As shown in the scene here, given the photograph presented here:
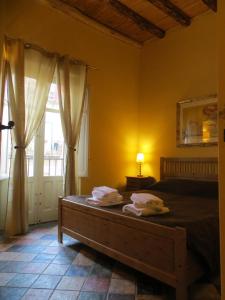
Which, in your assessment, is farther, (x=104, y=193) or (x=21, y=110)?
(x=21, y=110)

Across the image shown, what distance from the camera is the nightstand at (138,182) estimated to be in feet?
14.8

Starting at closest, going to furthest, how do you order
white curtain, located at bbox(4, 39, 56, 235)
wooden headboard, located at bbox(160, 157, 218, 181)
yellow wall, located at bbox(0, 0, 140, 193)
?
1. white curtain, located at bbox(4, 39, 56, 235)
2. yellow wall, located at bbox(0, 0, 140, 193)
3. wooden headboard, located at bbox(160, 157, 218, 181)

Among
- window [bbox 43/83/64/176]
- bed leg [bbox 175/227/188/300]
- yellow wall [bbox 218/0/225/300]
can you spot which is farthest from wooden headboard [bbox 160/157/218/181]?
A: yellow wall [bbox 218/0/225/300]

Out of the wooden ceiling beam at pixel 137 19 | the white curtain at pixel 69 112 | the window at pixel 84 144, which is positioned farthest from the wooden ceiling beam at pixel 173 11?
the window at pixel 84 144

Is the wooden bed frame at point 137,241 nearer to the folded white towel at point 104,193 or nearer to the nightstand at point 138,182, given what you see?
the folded white towel at point 104,193

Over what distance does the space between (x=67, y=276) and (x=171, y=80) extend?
12.5 ft

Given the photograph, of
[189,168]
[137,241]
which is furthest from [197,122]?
[137,241]

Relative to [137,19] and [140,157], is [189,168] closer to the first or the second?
[140,157]

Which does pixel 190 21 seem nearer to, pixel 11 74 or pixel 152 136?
pixel 152 136

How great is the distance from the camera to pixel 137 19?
14.4 ft

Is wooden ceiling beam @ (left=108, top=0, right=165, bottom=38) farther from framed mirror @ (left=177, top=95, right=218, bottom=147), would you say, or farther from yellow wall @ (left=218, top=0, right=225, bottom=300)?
yellow wall @ (left=218, top=0, right=225, bottom=300)

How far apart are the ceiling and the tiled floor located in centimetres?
375

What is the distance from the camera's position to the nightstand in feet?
14.8

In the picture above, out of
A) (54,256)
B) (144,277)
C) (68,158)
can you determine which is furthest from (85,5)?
(144,277)
